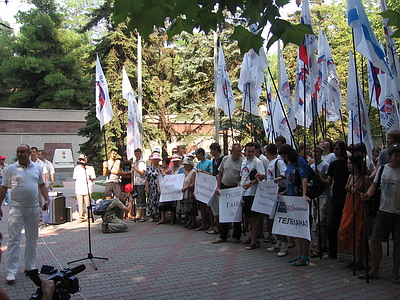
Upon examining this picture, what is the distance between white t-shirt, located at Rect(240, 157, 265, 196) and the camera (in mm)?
8805

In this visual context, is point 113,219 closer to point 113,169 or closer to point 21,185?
point 113,169

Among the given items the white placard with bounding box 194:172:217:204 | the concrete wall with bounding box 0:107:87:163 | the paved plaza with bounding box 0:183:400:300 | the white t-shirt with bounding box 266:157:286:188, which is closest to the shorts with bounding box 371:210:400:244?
the paved plaza with bounding box 0:183:400:300

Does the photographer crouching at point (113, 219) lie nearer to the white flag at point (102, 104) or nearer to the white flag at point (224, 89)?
the white flag at point (102, 104)

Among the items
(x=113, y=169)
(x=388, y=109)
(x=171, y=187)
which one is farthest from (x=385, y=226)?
(x=113, y=169)

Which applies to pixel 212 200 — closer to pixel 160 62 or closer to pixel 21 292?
pixel 21 292

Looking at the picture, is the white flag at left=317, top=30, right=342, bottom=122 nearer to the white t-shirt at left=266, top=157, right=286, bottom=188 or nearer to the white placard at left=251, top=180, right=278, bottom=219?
the white t-shirt at left=266, top=157, right=286, bottom=188

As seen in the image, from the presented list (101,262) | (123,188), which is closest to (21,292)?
(101,262)

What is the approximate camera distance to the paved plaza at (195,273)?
6008 mm

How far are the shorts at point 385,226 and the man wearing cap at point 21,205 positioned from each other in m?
5.15

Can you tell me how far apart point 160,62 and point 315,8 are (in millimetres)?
12300

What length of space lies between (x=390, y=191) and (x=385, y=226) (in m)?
0.50

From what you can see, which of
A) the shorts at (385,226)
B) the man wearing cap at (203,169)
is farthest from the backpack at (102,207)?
the shorts at (385,226)

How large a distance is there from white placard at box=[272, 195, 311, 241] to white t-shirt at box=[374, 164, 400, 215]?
139 centimetres

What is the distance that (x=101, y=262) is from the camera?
7.91 m
